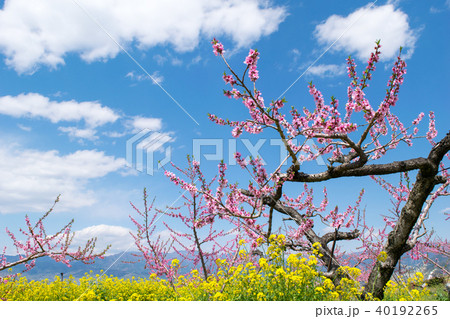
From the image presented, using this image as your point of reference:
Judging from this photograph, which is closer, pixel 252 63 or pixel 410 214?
pixel 252 63

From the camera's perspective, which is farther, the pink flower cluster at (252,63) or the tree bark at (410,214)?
the tree bark at (410,214)

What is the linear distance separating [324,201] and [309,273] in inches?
168

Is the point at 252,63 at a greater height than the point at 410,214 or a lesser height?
greater

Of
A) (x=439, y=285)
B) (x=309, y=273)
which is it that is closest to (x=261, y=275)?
(x=309, y=273)

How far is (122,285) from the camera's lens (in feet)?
27.7

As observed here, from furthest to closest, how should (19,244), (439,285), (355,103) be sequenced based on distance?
1. (439,285)
2. (19,244)
3. (355,103)

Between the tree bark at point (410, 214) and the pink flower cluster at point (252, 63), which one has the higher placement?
the pink flower cluster at point (252, 63)

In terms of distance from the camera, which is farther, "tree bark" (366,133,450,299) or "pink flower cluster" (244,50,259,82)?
"tree bark" (366,133,450,299)

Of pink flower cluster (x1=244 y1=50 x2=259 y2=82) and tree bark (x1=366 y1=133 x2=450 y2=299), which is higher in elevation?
pink flower cluster (x1=244 y1=50 x2=259 y2=82)

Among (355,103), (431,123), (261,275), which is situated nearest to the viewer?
(261,275)

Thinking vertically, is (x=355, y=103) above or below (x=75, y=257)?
above

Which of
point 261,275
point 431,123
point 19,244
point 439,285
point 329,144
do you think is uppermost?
point 431,123
